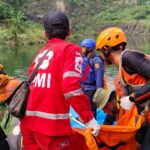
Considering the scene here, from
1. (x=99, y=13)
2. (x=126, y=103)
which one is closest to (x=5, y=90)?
(x=126, y=103)

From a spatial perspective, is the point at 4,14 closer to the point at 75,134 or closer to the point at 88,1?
the point at 88,1

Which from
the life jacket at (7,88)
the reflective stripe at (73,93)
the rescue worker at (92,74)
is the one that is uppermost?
the reflective stripe at (73,93)

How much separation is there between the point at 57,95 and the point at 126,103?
2.48 ft

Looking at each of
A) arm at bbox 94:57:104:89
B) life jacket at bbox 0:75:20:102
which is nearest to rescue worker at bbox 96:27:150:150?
life jacket at bbox 0:75:20:102

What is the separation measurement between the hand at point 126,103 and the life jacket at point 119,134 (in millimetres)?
62

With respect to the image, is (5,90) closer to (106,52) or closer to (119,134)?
(106,52)

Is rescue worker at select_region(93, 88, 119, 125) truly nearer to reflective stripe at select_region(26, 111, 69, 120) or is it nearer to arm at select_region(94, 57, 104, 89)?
reflective stripe at select_region(26, 111, 69, 120)

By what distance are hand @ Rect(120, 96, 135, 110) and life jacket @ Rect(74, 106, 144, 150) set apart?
0.06 m

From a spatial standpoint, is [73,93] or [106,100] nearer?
[73,93]

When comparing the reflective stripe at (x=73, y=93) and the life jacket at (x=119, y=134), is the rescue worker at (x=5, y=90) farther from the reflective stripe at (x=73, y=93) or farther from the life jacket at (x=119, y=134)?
the reflective stripe at (x=73, y=93)

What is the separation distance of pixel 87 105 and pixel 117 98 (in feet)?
2.71

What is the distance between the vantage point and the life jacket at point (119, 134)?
13.4ft

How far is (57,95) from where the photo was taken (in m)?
3.97

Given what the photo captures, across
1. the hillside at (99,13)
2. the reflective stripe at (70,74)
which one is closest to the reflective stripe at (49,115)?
the reflective stripe at (70,74)
